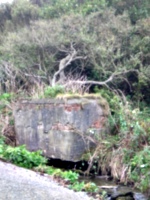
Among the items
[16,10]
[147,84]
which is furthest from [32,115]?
[16,10]

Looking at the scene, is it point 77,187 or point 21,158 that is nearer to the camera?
point 77,187

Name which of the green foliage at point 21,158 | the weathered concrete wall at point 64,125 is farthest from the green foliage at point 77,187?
the weathered concrete wall at point 64,125

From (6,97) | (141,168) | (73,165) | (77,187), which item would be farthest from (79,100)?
(77,187)

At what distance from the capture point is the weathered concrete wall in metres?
11.8

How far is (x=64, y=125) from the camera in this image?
1198 centimetres

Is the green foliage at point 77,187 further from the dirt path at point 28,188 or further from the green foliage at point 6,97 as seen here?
the green foliage at point 6,97

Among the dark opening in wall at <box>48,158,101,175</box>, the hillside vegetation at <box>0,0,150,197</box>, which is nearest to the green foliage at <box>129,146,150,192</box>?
the dark opening in wall at <box>48,158,101,175</box>

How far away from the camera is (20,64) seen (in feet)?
55.6

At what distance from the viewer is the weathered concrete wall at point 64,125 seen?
11805 millimetres

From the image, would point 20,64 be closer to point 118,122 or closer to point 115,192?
point 118,122

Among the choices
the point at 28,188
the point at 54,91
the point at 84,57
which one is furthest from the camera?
the point at 84,57

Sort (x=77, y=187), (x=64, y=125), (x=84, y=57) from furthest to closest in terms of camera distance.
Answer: (x=84, y=57) → (x=64, y=125) → (x=77, y=187)

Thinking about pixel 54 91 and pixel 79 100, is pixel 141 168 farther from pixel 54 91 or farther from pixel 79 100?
pixel 54 91

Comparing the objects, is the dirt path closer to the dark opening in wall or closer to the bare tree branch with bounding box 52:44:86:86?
the dark opening in wall
